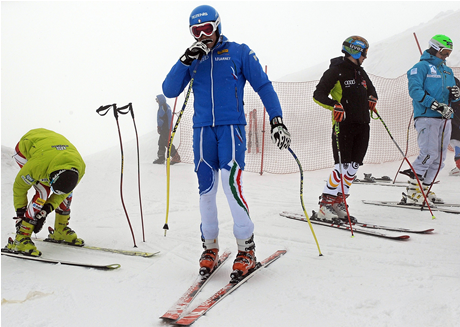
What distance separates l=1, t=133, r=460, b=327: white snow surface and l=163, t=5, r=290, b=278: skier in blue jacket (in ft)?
1.27

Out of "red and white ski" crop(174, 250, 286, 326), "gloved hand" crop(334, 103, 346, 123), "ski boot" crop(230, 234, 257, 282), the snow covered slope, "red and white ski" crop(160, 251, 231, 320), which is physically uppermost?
the snow covered slope

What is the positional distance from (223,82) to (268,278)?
1.45 m

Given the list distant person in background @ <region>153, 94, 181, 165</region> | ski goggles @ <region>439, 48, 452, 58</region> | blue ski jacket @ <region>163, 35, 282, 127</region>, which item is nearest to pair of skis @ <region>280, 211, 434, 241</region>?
blue ski jacket @ <region>163, 35, 282, 127</region>

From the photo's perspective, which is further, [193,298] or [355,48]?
[355,48]

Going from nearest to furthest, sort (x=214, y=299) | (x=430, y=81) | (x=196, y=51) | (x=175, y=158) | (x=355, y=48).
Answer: (x=214, y=299) < (x=196, y=51) < (x=355, y=48) < (x=430, y=81) < (x=175, y=158)

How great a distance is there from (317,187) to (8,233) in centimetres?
488

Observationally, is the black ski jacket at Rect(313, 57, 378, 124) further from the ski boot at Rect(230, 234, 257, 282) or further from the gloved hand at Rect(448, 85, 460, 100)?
the ski boot at Rect(230, 234, 257, 282)

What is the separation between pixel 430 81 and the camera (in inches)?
180

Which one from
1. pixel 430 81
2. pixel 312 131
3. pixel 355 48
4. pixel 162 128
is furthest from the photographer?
pixel 162 128

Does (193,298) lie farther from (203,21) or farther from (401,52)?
(401,52)

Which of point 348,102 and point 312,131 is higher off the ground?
point 348,102

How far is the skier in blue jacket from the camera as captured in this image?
2.58m

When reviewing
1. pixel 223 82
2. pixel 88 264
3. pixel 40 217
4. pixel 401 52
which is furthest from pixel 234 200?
pixel 401 52

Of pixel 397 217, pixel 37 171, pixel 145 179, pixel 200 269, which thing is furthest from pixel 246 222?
pixel 145 179
